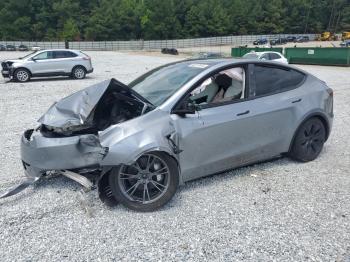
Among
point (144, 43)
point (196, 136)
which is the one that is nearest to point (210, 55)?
point (196, 136)

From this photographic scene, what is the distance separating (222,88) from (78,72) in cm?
1472

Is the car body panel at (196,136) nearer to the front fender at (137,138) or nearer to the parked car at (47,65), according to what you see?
the front fender at (137,138)

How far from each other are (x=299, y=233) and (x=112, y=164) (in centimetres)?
192

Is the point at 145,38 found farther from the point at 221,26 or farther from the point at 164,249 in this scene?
the point at 164,249

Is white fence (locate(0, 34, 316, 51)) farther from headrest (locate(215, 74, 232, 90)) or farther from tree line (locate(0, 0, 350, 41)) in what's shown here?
headrest (locate(215, 74, 232, 90))

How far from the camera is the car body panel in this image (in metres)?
3.70

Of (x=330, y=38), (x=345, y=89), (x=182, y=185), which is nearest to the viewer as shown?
(x=182, y=185)

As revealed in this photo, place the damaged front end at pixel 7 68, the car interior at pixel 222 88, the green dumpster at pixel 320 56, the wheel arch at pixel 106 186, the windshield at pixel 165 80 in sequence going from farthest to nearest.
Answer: the green dumpster at pixel 320 56
the damaged front end at pixel 7 68
the car interior at pixel 222 88
the windshield at pixel 165 80
the wheel arch at pixel 106 186

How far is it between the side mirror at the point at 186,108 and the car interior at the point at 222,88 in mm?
196

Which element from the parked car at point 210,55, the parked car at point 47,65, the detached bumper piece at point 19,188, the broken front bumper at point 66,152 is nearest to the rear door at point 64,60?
the parked car at point 47,65

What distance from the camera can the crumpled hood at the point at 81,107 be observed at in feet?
13.1

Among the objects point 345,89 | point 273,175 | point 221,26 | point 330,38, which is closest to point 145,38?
point 221,26

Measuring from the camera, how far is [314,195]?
13.6 feet

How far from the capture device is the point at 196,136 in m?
4.02
